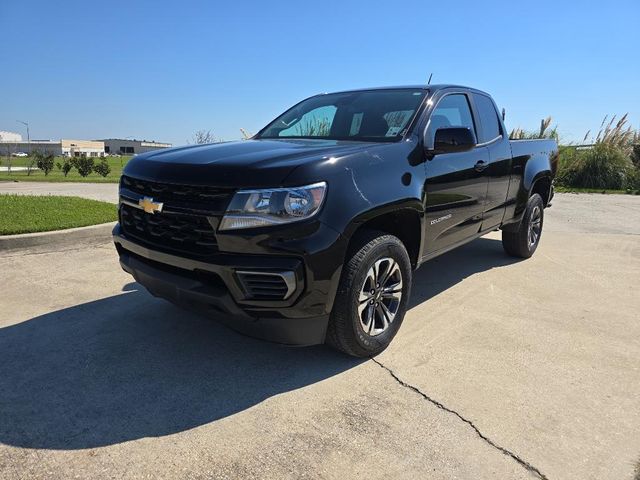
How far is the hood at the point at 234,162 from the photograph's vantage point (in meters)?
2.53

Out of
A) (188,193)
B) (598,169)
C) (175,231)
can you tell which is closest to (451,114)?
(188,193)

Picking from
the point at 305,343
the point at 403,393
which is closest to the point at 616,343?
the point at 403,393

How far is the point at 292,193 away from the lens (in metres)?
2.49

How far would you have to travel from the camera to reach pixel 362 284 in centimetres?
281

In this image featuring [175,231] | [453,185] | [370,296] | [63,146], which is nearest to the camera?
[175,231]

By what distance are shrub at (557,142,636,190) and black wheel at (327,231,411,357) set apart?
1467cm

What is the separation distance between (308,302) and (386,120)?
5.79 ft

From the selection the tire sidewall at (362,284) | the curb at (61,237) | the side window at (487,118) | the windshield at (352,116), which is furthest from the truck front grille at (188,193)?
the curb at (61,237)

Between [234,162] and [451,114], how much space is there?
7.47ft

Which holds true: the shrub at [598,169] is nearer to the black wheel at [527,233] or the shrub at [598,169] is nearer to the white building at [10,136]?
the black wheel at [527,233]

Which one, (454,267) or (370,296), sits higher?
(370,296)

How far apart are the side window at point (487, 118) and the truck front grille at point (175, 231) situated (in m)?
2.90

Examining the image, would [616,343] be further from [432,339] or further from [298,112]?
[298,112]

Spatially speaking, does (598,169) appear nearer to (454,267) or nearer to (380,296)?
(454,267)
